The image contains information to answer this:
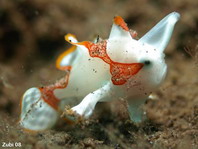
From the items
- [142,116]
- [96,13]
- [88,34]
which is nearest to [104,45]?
[142,116]

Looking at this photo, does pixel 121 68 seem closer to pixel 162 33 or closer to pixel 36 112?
pixel 162 33

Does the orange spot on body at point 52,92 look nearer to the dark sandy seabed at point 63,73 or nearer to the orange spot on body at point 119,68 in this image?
the dark sandy seabed at point 63,73

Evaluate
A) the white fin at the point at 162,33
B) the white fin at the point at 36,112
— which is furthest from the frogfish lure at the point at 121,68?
the white fin at the point at 36,112

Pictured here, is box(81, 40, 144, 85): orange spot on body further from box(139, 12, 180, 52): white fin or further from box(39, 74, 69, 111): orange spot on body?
box(39, 74, 69, 111): orange spot on body

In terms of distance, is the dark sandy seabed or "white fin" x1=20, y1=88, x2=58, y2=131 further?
"white fin" x1=20, y1=88, x2=58, y2=131

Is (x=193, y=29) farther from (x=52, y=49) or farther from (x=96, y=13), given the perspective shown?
(x=52, y=49)

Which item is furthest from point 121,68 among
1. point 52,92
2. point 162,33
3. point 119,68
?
point 52,92

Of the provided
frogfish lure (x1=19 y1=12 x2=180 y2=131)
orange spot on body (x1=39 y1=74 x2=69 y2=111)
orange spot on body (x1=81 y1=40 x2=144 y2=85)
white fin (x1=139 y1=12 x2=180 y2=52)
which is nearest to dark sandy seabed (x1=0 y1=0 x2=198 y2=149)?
orange spot on body (x1=39 y1=74 x2=69 y2=111)
